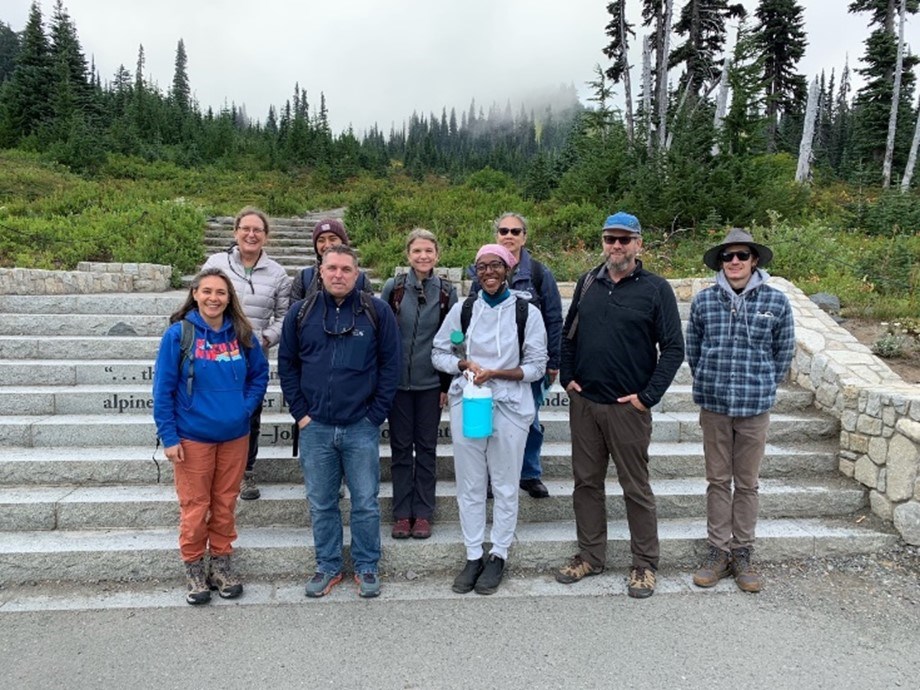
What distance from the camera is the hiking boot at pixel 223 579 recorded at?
342 centimetres

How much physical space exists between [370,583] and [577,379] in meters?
1.77

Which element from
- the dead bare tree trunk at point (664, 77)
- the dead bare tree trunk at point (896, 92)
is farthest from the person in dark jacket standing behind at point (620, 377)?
the dead bare tree trunk at point (896, 92)

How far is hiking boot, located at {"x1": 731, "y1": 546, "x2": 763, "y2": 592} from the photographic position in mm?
3578

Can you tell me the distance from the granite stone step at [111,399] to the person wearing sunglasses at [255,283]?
1.25m

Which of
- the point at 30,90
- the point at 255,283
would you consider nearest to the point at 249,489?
the point at 255,283

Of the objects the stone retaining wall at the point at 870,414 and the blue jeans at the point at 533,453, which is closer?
the stone retaining wall at the point at 870,414

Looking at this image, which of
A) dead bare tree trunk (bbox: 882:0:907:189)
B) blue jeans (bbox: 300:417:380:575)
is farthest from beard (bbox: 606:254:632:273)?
dead bare tree trunk (bbox: 882:0:907:189)

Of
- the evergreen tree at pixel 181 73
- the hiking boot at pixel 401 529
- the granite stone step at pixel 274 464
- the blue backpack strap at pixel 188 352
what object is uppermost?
the evergreen tree at pixel 181 73

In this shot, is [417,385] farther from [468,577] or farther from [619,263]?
[619,263]

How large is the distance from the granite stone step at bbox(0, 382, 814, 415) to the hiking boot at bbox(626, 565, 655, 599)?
78.6 inches

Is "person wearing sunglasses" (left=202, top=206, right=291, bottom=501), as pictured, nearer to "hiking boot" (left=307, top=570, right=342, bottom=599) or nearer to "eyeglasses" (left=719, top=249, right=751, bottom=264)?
"hiking boot" (left=307, top=570, right=342, bottom=599)

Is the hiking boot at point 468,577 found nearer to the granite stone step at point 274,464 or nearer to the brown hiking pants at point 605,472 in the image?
the brown hiking pants at point 605,472

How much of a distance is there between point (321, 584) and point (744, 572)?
2.61 metres

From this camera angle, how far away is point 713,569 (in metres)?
3.70
